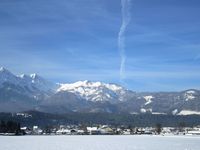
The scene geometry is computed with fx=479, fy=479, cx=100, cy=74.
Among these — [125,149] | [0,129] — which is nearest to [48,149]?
[125,149]

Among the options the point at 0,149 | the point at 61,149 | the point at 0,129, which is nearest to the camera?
the point at 0,149

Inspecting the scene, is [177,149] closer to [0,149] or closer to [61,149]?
[61,149]

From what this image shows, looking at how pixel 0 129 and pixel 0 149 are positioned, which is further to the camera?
pixel 0 129

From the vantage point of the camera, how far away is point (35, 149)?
69938mm

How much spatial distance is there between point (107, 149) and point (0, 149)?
15809 mm

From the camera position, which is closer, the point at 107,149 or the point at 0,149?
the point at 0,149

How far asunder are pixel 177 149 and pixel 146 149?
473 centimetres

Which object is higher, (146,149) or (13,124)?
(13,124)

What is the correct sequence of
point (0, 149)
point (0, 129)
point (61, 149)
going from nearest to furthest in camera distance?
point (0, 149) → point (61, 149) → point (0, 129)

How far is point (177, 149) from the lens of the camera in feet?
240

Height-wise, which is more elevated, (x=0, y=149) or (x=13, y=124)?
(x=13, y=124)

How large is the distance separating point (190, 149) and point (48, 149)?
21.3 meters

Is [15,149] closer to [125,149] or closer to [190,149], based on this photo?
[125,149]

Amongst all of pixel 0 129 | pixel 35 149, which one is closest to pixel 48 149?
pixel 35 149
